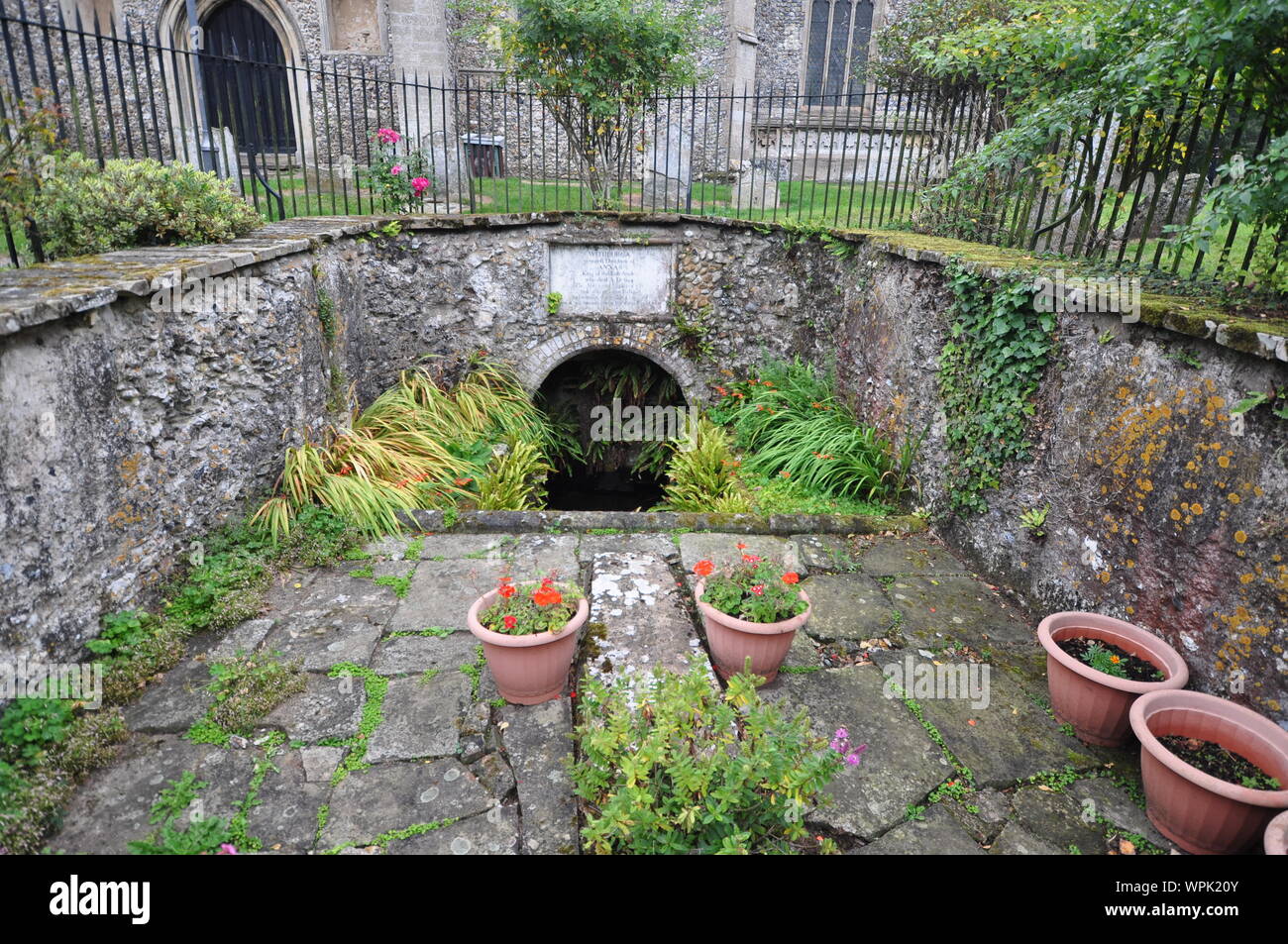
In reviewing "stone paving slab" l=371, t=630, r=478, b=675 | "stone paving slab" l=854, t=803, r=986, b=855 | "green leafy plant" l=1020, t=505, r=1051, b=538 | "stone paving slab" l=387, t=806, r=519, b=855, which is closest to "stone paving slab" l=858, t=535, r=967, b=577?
"green leafy plant" l=1020, t=505, r=1051, b=538

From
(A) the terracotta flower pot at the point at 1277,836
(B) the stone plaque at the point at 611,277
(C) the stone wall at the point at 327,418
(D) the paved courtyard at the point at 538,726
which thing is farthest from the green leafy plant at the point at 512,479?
(A) the terracotta flower pot at the point at 1277,836

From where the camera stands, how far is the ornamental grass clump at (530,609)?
2906mm

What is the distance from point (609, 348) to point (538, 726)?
521 cm

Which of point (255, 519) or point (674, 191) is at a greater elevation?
point (674, 191)

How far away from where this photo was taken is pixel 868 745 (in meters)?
2.81

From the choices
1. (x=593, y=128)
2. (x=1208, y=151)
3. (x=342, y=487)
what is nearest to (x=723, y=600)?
(x=342, y=487)

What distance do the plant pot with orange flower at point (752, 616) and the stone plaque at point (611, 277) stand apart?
15.2 ft

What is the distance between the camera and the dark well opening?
8117mm

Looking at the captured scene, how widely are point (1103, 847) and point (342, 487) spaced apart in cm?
432

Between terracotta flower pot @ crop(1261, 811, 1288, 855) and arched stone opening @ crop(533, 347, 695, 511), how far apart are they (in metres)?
6.10

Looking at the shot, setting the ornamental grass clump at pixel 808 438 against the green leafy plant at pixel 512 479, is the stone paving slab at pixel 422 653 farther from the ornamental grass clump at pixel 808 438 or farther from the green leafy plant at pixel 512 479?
the ornamental grass clump at pixel 808 438
